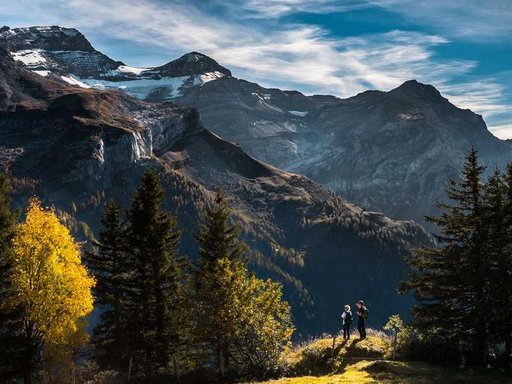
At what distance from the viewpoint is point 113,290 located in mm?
39219

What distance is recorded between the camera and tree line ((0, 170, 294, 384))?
3052cm

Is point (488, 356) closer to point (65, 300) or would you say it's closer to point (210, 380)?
point (210, 380)

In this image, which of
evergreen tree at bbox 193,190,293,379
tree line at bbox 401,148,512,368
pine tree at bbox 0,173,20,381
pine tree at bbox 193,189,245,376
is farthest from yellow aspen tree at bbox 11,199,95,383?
tree line at bbox 401,148,512,368

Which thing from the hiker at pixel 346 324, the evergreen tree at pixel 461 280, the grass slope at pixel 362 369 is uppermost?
the evergreen tree at pixel 461 280

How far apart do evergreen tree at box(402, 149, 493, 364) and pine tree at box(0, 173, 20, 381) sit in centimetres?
2549

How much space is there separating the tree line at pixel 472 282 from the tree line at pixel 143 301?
9205mm

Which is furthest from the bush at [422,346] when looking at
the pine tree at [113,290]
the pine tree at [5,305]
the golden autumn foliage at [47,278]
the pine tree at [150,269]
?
the pine tree at [5,305]

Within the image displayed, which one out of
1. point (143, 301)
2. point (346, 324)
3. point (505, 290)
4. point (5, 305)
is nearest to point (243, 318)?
point (346, 324)

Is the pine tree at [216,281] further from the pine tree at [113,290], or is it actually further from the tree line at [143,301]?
the pine tree at [113,290]

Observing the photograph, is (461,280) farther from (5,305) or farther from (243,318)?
(5,305)

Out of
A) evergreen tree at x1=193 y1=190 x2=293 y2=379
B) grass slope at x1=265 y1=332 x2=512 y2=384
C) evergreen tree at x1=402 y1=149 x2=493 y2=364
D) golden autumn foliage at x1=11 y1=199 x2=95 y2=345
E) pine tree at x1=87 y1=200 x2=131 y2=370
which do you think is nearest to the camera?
grass slope at x1=265 y1=332 x2=512 y2=384

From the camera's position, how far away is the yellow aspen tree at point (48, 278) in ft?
107

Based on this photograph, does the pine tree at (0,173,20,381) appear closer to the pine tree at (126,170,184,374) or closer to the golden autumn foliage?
the golden autumn foliage

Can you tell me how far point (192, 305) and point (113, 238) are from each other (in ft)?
33.0
